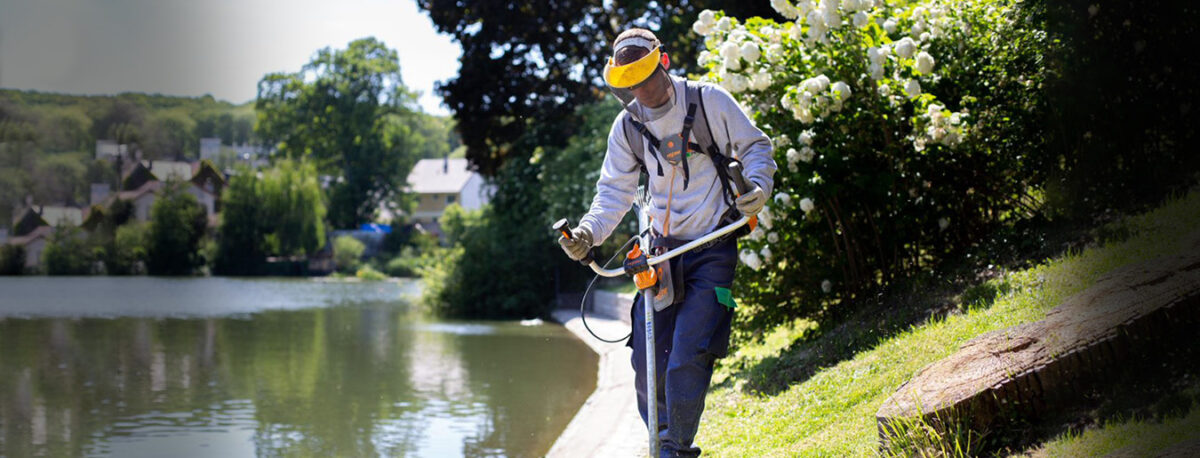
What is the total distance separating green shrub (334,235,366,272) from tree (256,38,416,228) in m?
8.43

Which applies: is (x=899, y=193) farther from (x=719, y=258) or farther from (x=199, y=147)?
(x=199, y=147)

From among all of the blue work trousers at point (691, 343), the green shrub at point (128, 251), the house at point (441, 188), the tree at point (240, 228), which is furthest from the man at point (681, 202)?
the house at point (441, 188)

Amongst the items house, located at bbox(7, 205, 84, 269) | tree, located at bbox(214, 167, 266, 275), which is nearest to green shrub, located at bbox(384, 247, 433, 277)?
tree, located at bbox(214, 167, 266, 275)

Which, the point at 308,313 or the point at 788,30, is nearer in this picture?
the point at 788,30

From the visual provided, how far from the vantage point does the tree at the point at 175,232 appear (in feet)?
Answer: 181

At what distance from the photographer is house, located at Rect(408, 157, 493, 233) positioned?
93.3 m

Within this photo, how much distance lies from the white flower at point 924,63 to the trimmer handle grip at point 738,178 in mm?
3850

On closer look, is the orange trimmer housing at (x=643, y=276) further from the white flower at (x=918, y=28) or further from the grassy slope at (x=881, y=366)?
the white flower at (x=918, y=28)

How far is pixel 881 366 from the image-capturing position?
6266 millimetres

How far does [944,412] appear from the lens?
4137 millimetres

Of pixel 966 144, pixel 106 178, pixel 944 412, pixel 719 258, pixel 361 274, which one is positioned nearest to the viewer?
pixel 944 412

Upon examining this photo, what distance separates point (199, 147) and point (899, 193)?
57888 mm

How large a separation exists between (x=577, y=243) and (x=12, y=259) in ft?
176

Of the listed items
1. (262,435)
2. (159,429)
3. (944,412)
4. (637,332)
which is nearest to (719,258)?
(637,332)
